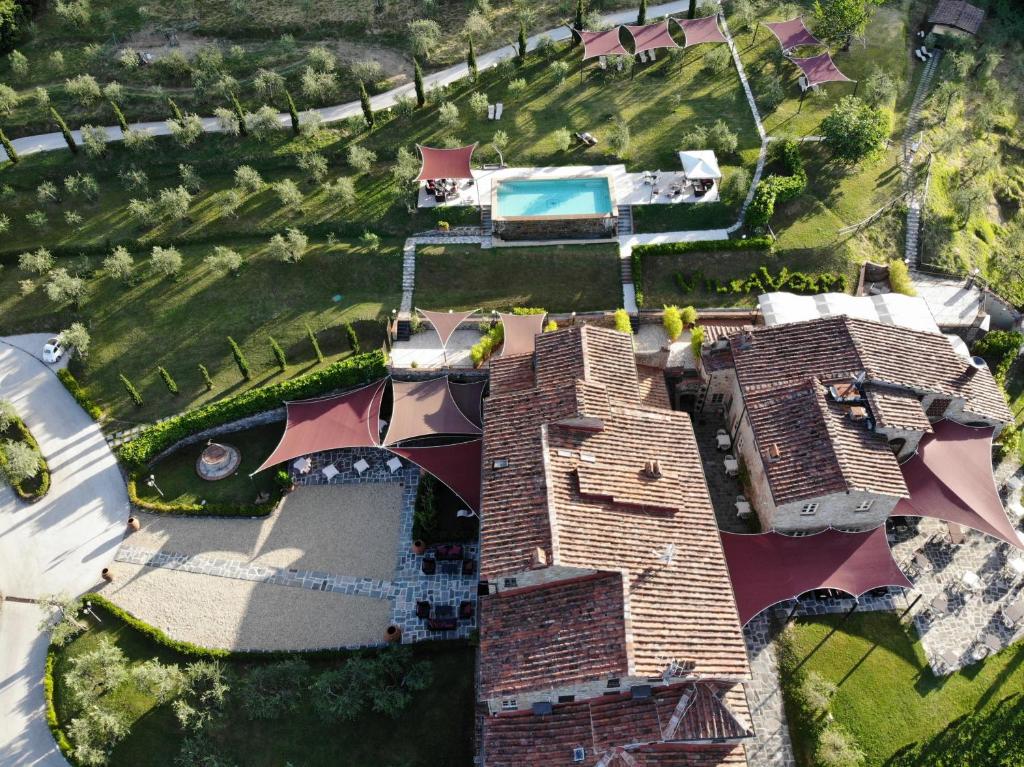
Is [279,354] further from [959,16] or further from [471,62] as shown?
[959,16]

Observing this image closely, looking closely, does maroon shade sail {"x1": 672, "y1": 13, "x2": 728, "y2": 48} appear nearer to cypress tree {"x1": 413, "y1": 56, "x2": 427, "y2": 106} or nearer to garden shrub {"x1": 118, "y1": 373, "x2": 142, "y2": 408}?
cypress tree {"x1": 413, "y1": 56, "x2": 427, "y2": 106}

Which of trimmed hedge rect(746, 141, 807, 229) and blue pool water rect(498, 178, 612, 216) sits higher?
blue pool water rect(498, 178, 612, 216)

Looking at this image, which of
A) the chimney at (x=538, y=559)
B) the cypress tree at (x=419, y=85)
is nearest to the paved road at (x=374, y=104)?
the cypress tree at (x=419, y=85)

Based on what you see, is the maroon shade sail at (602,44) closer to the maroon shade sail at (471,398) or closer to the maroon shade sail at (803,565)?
the maroon shade sail at (471,398)

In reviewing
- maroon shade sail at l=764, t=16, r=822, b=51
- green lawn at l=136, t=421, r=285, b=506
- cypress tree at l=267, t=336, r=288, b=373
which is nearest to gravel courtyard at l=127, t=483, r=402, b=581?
green lawn at l=136, t=421, r=285, b=506

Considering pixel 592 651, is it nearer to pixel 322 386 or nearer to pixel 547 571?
pixel 547 571

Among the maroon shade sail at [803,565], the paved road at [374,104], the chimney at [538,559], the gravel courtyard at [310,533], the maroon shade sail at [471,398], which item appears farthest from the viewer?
the paved road at [374,104]
